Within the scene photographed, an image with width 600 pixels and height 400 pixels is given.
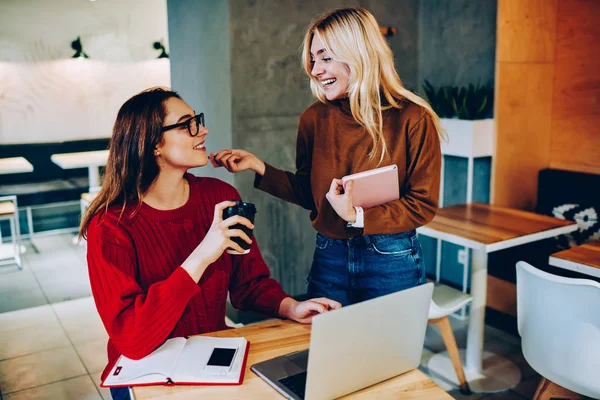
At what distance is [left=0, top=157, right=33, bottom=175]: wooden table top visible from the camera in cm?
350

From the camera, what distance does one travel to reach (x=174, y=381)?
1203 millimetres

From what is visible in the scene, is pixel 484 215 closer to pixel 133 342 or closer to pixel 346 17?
pixel 346 17

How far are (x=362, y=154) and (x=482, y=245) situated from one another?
3.47 ft

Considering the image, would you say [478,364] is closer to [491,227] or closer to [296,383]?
[491,227]

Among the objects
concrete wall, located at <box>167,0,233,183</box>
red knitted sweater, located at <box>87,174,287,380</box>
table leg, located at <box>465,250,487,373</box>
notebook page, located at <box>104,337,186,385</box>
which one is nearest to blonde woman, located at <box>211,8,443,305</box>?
red knitted sweater, located at <box>87,174,287,380</box>

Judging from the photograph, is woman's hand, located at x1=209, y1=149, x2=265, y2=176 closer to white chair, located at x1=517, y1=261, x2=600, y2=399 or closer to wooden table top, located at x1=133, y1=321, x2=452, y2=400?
wooden table top, located at x1=133, y1=321, x2=452, y2=400

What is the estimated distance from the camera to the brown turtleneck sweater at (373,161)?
1733 millimetres

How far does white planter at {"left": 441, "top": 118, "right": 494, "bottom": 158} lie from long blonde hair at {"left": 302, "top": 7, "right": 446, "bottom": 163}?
1.69 meters

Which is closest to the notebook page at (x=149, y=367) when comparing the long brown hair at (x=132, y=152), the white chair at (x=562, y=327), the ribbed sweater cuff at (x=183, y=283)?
the ribbed sweater cuff at (x=183, y=283)

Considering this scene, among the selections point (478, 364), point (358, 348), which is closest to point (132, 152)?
point (358, 348)

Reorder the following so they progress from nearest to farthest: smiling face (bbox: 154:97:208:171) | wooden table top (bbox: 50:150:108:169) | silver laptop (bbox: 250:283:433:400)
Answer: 1. silver laptop (bbox: 250:283:433:400)
2. smiling face (bbox: 154:97:208:171)
3. wooden table top (bbox: 50:150:108:169)

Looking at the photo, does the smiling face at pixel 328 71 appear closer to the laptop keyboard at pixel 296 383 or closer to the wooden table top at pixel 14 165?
the laptop keyboard at pixel 296 383

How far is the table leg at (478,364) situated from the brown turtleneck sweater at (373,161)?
112 cm

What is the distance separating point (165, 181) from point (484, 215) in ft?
6.70
